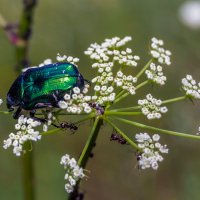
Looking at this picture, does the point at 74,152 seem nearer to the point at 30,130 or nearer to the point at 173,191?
the point at 173,191

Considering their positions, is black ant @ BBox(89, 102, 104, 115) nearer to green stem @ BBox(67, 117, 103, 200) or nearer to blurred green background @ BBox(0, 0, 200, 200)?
green stem @ BBox(67, 117, 103, 200)

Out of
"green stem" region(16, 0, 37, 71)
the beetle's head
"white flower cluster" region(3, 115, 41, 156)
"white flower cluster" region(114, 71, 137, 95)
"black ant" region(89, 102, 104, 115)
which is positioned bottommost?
"white flower cluster" region(3, 115, 41, 156)

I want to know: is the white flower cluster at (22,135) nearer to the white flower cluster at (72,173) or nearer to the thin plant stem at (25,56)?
the white flower cluster at (72,173)

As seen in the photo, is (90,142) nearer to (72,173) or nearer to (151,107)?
(72,173)

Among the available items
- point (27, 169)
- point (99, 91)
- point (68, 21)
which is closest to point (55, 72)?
point (99, 91)

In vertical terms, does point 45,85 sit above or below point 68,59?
below

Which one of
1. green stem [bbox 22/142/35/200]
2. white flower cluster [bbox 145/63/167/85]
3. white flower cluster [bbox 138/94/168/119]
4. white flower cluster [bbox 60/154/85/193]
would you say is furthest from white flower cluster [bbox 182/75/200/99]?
green stem [bbox 22/142/35/200]

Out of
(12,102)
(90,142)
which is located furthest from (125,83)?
(12,102)
